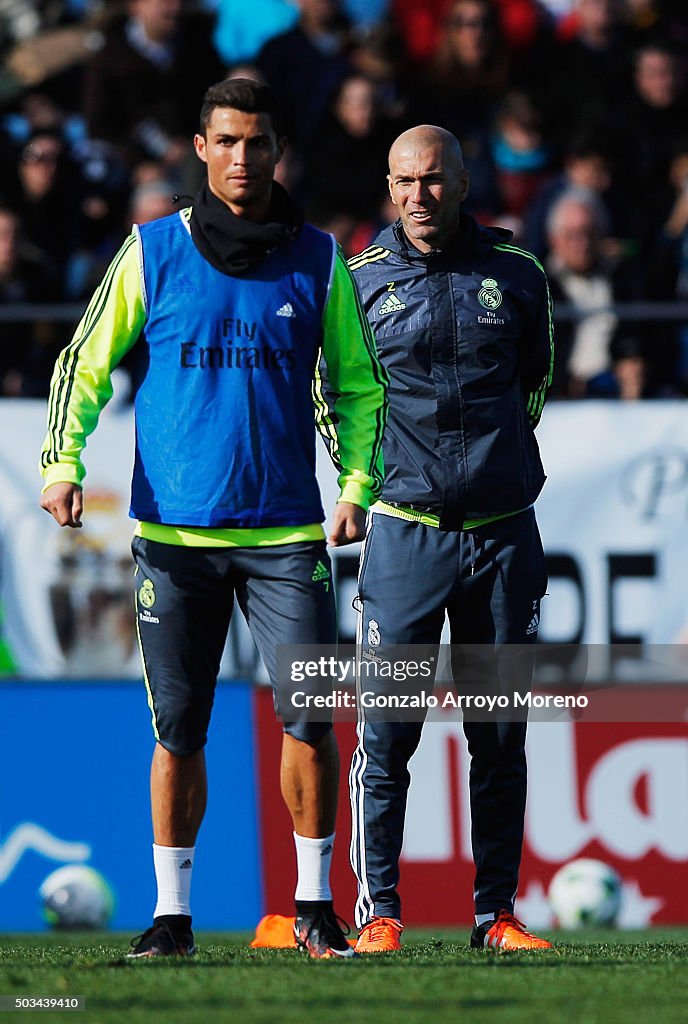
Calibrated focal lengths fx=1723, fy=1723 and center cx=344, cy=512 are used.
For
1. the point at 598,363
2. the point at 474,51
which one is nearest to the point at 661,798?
the point at 598,363

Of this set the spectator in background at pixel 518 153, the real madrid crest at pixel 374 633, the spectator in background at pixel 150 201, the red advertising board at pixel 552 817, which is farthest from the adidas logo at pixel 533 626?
the spectator in background at pixel 518 153

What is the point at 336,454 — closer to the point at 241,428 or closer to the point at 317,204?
the point at 241,428

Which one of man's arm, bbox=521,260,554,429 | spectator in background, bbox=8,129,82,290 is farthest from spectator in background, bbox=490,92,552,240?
man's arm, bbox=521,260,554,429

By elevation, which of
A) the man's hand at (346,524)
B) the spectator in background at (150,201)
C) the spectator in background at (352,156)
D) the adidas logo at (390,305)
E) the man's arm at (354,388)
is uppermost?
the spectator in background at (352,156)

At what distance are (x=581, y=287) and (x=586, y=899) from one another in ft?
11.1

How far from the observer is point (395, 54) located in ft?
35.3

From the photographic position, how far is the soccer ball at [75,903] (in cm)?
754

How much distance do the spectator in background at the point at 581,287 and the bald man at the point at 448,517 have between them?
10.5 feet

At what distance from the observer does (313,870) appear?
4.79 m

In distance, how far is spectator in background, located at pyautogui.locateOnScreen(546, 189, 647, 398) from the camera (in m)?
8.60

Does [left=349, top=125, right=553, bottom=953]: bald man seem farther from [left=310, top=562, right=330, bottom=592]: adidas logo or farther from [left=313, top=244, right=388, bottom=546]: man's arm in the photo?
[left=310, top=562, right=330, bottom=592]: adidas logo

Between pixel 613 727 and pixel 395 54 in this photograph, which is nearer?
pixel 613 727

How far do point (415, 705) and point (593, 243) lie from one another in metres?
4.57

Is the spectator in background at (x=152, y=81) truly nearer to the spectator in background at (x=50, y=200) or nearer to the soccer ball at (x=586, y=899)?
the spectator in background at (x=50, y=200)
